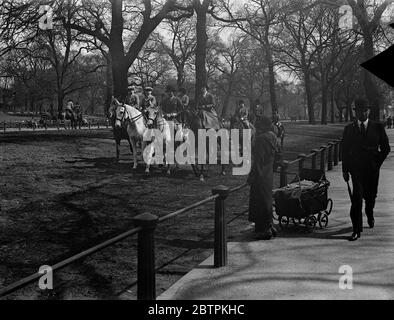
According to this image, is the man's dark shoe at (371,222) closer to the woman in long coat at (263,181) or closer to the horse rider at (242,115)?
the woman in long coat at (263,181)

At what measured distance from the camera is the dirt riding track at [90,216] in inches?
283

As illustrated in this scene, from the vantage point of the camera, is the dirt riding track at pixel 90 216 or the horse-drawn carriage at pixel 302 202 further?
the horse-drawn carriage at pixel 302 202

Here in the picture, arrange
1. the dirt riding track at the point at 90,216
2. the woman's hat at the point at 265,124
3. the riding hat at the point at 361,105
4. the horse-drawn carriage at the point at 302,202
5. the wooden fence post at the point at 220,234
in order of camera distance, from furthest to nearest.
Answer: the horse-drawn carriage at the point at 302,202, the woman's hat at the point at 265,124, the riding hat at the point at 361,105, the dirt riding track at the point at 90,216, the wooden fence post at the point at 220,234

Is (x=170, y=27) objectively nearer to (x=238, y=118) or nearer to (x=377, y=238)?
(x=238, y=118)

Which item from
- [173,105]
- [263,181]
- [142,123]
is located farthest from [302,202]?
[142,123]

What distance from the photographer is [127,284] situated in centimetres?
684

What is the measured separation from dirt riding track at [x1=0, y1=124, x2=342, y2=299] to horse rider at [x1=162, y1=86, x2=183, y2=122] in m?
1.88

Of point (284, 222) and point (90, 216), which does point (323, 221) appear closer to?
point (284, 222)

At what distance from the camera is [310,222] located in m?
9.08

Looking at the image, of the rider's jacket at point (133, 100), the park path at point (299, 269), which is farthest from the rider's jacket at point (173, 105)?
the park path at point (299, 269)

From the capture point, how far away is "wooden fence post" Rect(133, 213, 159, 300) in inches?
203

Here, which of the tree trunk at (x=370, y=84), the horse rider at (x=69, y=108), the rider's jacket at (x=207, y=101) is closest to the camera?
the rider's jacket at (x=207, y=101)

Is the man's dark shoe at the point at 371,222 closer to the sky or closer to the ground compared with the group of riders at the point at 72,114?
closer to the ground

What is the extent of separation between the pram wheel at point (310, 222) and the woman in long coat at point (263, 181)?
2.17 feet
